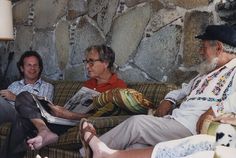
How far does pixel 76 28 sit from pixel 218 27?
209cm

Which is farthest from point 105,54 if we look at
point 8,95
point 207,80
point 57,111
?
point 207,80

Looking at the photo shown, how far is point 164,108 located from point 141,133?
0.44 meters

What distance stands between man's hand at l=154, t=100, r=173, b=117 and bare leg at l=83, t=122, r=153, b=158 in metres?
0.65

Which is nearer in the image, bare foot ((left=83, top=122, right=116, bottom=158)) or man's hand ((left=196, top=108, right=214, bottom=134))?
bare foot ((left=83, top=122, right=116, bottom=158))

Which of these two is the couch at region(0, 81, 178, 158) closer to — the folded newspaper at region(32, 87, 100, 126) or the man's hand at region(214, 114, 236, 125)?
the folded newspaper at region(32, 87, 100, 126)

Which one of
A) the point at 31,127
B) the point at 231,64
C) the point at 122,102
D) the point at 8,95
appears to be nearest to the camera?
the point at 231,64

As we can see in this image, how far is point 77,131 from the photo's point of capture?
2.87 meters

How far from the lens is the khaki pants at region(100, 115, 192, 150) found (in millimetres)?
2650

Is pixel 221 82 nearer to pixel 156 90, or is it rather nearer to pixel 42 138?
pixel 156 90

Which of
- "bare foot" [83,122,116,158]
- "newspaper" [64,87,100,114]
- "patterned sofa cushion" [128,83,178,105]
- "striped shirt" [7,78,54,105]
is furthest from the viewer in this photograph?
"striped shirt" [7,78,54,105]

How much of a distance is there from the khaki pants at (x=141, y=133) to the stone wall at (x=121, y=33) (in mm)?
951

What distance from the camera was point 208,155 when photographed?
2.08 m

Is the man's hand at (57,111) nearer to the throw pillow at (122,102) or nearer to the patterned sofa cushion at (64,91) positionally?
the throw pillow at (122,102)

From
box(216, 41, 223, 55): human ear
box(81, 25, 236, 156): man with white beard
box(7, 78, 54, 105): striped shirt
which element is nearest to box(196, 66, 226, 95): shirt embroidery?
box(81, 25, 236, 156): man with white beard
